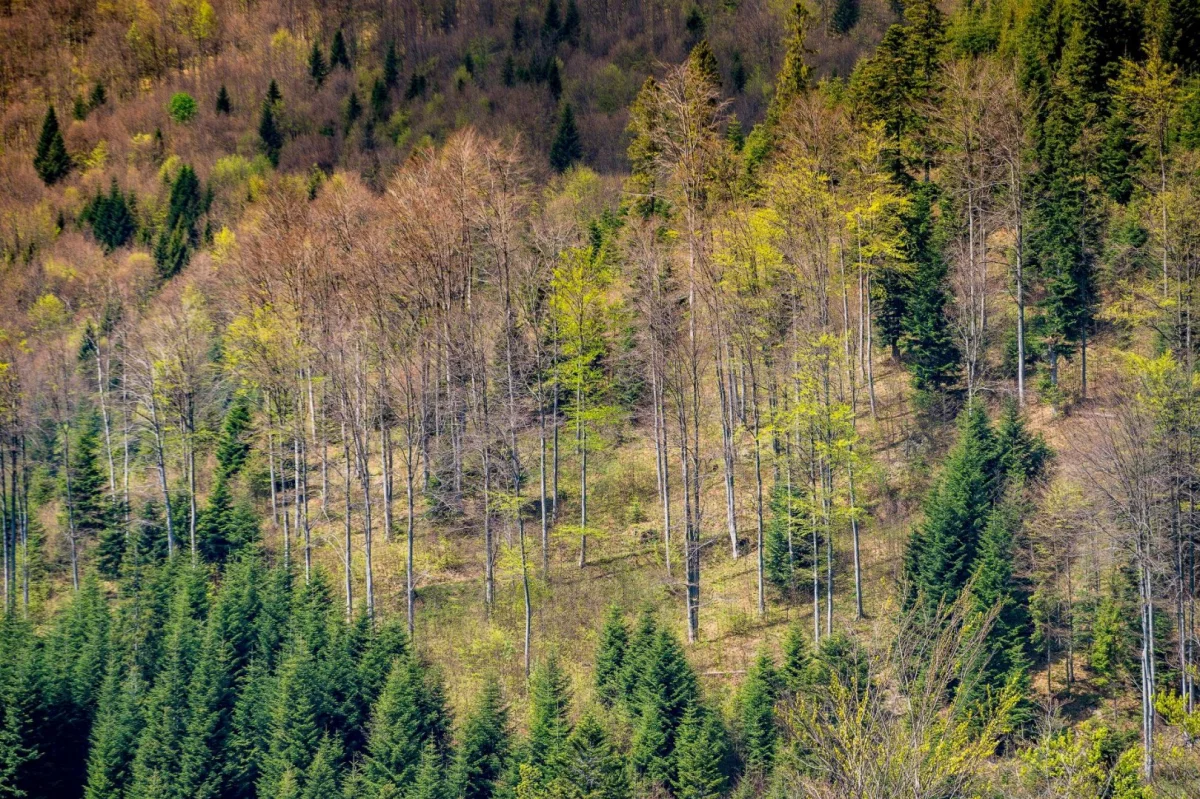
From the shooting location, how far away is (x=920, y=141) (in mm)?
51906

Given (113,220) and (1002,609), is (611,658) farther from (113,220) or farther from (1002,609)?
(113,220)

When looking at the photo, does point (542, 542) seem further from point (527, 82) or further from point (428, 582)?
point (527, 82)

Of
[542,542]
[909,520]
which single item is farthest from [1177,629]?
[542,542]

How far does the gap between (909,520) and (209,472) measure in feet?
109

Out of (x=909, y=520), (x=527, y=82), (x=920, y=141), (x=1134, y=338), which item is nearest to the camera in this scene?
(x=909, y=520)

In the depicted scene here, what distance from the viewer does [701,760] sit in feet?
97.5

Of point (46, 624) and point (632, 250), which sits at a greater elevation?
point (632, 250)

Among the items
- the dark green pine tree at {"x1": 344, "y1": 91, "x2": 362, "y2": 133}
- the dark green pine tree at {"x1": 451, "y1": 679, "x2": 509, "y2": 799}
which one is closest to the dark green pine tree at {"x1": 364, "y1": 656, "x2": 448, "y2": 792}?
the dark green pine tree at {"x1": 451, "y1": 679, "x2": 509, "y2": 799}

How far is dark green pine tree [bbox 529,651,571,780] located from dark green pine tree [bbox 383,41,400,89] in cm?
8388

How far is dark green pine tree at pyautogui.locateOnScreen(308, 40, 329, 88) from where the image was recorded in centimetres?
11350

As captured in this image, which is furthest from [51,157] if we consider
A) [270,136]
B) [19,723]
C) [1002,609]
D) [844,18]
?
[1002,609]

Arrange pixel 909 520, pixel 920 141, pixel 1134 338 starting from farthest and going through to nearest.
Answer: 1. pixel 920 141
2. pixel 1134 338
3. pixel 909 520

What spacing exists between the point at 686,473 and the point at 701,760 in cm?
1112

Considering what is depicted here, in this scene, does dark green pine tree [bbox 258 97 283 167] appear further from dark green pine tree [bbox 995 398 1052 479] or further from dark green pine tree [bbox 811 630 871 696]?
dark green pine tree [bbox 811 630 871 696]
